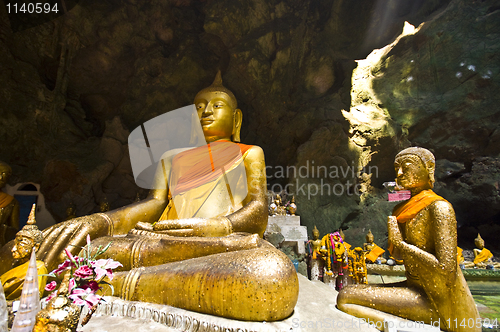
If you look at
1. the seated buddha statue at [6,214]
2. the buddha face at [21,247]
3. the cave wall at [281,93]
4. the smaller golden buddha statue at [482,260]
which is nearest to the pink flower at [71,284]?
the buddha face at [21,247]

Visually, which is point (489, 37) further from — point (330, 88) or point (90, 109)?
point (90, 109)

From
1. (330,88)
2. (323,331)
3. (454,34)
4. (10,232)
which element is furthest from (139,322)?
(454,34)

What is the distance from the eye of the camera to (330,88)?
8.34 m

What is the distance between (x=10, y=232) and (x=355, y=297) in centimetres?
459

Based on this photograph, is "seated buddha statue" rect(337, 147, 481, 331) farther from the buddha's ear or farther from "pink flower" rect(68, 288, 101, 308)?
the buddha's ear

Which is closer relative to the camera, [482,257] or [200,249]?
[200,249]

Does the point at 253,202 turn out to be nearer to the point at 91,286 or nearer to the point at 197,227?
the point at 197,227

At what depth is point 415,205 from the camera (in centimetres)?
200

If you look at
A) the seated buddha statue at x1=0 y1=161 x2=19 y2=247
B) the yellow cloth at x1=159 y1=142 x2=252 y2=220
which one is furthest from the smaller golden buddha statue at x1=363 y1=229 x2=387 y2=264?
the seated buddha statue at x1=0 y1=161 x2=19 y2=247

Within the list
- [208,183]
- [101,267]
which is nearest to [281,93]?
[208,183]

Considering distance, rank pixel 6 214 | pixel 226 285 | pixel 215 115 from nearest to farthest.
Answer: pixel 226 285 < pixel 215 115 < pixel 6 214

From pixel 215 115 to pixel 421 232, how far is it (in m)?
2.29

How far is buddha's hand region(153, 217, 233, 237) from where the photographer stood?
6.58ft

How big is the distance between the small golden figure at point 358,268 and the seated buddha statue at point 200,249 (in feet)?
7.97
